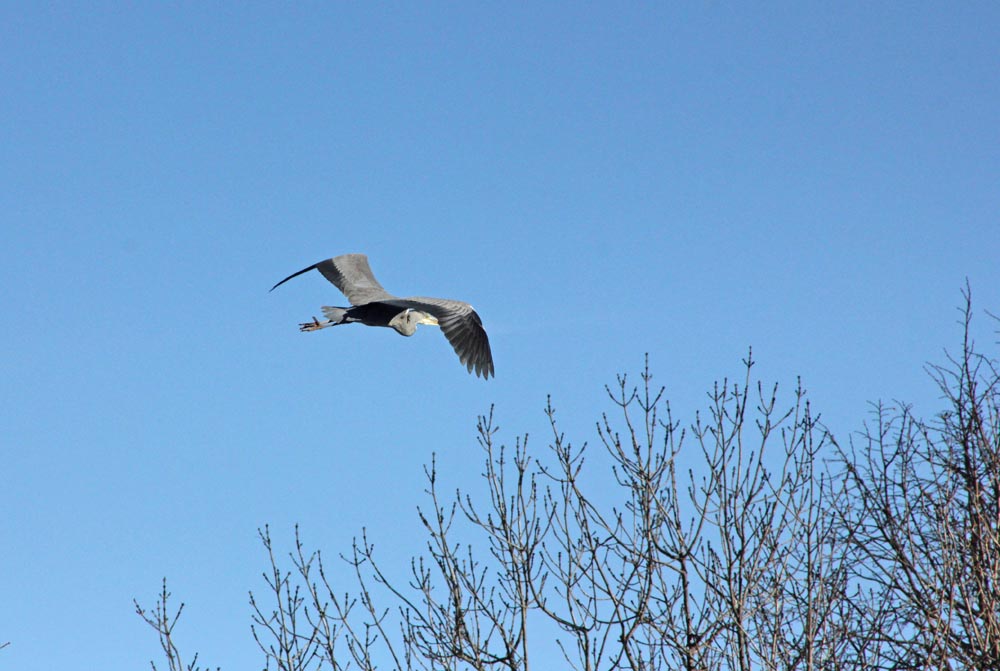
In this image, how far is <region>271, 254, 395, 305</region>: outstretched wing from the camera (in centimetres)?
1380

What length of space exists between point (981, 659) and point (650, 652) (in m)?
1.93

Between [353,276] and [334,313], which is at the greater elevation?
[353,276]

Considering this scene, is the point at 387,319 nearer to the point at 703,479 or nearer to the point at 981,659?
the point at 703,479

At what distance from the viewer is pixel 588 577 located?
277 inches

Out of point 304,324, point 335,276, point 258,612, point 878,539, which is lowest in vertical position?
point 258,612

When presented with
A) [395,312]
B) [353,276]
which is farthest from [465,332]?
[353,276]

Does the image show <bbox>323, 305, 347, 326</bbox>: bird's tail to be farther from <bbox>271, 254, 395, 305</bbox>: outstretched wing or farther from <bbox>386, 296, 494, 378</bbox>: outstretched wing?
<bbox>386, 296, 494, 378</bbox>: outstretched wing

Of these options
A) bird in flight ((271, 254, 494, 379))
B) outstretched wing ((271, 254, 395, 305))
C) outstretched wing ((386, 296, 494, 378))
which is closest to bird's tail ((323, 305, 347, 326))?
bird in flight ((271, 254, 494, 379))

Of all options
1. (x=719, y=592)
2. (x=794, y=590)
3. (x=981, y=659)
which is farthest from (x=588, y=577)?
(x=794, y=590)

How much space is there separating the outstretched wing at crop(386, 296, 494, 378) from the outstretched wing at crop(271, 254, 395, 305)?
5.96ft

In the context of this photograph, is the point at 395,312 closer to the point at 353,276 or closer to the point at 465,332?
the point at 353,276

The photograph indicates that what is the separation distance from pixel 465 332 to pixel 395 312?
1.73m

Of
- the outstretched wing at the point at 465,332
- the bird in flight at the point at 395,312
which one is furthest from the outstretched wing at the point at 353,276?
the outstretched wing at the point at 465,332

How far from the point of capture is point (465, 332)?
11.7 meters
